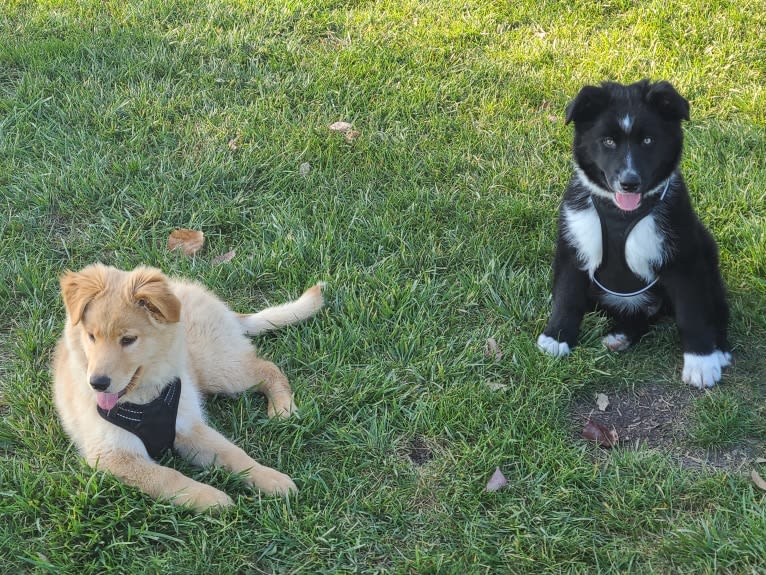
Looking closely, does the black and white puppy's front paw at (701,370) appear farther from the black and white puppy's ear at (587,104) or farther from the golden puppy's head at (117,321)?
the golden puppy's head at (117,321)

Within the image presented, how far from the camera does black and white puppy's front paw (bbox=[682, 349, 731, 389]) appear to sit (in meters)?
3.55

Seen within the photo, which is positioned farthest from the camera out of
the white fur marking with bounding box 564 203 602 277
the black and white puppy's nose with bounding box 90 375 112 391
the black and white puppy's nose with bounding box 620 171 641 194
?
the white fur marking with bounding box 564 203 602 277

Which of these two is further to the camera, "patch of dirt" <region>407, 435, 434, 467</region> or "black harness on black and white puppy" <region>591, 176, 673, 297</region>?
"black harness on black and white puppy" <region>591, 176, 673, 297</region>

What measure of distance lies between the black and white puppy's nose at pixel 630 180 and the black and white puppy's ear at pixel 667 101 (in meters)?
0.33

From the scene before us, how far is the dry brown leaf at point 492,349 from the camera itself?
3.74 m

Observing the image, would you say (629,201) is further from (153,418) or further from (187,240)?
(187,240)

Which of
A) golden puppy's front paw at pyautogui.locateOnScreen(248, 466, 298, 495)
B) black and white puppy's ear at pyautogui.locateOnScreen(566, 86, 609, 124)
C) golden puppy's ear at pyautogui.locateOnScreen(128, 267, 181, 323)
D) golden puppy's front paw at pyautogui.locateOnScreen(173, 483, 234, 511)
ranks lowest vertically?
golden puppy's front paw at pyautogui.locateOnScreen(248, 466, 298, 495)

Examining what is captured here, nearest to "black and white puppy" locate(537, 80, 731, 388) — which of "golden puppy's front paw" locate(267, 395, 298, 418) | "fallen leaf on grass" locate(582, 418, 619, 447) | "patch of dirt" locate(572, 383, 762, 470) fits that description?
"patch of dirt" locate(572, 383, 762, 470)

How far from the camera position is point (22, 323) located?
12.8 ft

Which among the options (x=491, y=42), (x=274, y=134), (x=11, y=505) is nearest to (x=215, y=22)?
(x=274, y=134)

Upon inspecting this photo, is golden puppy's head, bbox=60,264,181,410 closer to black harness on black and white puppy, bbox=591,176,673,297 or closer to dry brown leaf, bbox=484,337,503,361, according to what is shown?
dry brown leaf, bbox=484,337,503,361

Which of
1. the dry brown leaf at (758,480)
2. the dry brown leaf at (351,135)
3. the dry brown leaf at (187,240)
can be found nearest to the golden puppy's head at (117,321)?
the dry brown leaf at (187,240)

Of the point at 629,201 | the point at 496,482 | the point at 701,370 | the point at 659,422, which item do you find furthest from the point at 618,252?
the point at 496,482

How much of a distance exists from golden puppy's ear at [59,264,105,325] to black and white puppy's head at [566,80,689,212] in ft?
6.83
